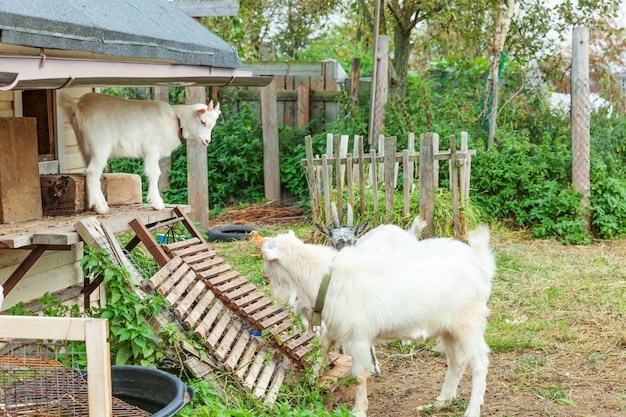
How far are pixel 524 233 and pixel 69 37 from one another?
9.43 meters

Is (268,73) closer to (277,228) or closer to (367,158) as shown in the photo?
(277,228)

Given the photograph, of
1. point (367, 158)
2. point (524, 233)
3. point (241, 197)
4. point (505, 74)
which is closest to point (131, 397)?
point (367, 158)

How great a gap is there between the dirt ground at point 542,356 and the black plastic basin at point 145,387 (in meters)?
1.70

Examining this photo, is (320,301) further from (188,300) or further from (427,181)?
(427,181)

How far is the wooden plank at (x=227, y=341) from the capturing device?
5.57 meters

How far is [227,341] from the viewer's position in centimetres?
574

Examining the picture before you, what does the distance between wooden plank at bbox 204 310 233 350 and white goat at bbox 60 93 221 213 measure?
1.27 m

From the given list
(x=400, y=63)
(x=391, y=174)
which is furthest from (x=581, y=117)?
(x=391, y=174)

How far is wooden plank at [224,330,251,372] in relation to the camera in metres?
5.55

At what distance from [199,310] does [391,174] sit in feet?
16.1

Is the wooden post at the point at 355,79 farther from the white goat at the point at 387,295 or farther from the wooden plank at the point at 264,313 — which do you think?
the wooden plank at the point at 264,313

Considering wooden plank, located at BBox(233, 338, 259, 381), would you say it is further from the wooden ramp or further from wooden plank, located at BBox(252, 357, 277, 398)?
wooden plank, located at BBox(252, 357, 277, 398)

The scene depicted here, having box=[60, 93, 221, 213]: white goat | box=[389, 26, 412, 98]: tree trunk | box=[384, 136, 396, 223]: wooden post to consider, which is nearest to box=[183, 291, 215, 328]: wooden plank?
box=[60, 93, 221, 213]: white goat

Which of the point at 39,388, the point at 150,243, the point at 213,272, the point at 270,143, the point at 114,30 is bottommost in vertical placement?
the point at 39,388
